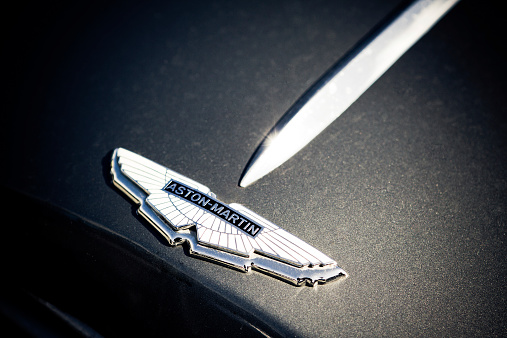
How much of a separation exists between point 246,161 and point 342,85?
0.32 meters

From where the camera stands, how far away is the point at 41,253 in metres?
0.72

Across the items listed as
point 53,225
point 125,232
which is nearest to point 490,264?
point 125,232

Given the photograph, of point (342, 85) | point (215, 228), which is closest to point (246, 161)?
point (215, 228)

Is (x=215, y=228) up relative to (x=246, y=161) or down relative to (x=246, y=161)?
down

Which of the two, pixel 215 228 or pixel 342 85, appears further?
pixel 342 85

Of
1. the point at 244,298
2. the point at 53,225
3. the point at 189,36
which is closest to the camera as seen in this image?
the point at 244,298

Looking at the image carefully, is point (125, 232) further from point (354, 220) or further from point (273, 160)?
point (354, 220)

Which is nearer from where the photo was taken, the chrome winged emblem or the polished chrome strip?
the chrome winged emblem

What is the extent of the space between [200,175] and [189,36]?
458 mm

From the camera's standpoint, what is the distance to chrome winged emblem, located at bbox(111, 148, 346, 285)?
0.61 metres

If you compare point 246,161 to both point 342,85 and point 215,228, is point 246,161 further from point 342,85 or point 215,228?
point 342,85

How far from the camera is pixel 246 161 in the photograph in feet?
2.41

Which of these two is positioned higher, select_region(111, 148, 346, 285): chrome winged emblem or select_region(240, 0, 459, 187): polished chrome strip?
select_region(240, 0, 459, 187): polished chrome strip

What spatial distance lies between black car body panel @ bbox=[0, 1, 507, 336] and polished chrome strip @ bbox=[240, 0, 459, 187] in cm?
3
